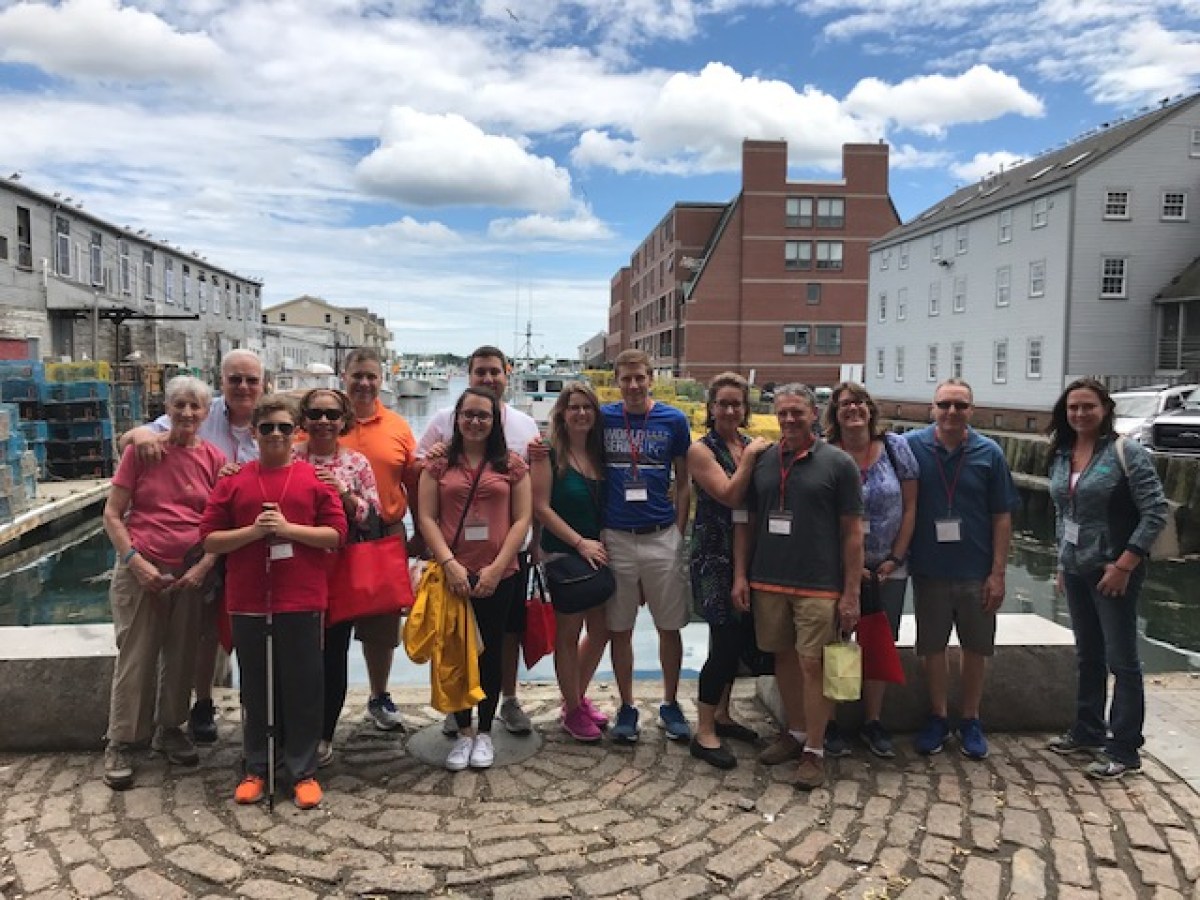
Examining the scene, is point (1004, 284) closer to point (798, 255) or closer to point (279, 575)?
point (798, 255)

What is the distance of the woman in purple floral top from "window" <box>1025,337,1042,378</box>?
1288 inches

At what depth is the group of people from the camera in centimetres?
380

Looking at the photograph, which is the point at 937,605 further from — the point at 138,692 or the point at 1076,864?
the point at 138,692

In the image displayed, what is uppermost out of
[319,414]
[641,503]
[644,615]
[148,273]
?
[148,273]

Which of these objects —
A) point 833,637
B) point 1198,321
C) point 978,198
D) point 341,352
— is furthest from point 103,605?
point 341,352

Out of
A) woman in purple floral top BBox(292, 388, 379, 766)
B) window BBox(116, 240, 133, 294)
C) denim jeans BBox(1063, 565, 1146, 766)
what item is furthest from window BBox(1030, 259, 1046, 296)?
window BBox(116, 240, 133, 294)

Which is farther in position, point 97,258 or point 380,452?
point 97,258

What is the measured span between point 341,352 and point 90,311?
2053 inches

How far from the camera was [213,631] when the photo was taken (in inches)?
170

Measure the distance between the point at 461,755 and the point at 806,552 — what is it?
6.35 ft

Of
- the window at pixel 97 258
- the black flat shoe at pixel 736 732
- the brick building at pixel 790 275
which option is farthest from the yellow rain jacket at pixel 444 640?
the brick building at pixel 790 275

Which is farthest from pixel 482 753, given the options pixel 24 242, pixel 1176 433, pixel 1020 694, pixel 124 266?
pixel 124 266

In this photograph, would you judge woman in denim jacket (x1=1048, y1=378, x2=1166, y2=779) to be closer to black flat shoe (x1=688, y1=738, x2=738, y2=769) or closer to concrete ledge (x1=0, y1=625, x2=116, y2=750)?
black flat shoe (x1=688, y1=738, x2=738, y2=769)

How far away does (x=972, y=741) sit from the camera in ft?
14.2
